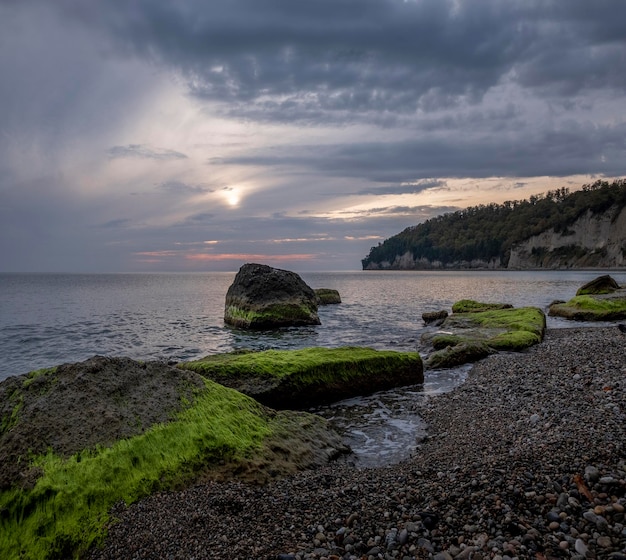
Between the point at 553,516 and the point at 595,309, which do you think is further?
the point at 595,309

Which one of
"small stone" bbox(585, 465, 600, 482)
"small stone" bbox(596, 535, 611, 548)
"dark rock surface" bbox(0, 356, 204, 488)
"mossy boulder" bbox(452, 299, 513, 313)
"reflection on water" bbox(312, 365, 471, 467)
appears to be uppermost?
"dark rock surface" bbox(0, 356, 204, 488)

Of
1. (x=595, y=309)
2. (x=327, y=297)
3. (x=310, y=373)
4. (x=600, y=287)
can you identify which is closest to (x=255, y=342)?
(x=310, y=373)

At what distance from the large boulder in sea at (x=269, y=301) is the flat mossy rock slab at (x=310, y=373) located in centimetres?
1517

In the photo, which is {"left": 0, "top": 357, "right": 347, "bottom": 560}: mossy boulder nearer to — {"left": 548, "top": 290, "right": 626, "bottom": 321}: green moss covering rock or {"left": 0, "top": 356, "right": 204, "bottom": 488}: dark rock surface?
{"left": 0, "top": 356, "right": 204, "bottom": 488}: dark rock surface

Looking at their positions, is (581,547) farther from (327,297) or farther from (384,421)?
(327,297)

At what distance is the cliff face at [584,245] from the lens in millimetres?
142500

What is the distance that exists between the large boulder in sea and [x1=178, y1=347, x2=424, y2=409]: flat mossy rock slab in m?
15.2

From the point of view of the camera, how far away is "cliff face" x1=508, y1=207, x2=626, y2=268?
14250 cm

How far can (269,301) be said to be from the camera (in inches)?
1141

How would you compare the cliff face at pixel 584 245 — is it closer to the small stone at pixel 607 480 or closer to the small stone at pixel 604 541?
the small stone at pixel 607 480

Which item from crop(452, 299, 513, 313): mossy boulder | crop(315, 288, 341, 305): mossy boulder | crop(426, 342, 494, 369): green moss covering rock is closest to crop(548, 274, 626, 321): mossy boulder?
crop(452, 299, 513, 313): mossy boulder

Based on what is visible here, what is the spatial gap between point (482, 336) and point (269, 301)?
13975mm

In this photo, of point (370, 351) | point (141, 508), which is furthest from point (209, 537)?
point (370, 351)

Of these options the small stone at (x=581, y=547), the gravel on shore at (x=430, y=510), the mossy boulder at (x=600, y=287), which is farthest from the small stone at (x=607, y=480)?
the mossy boulder at (x=600, y=287)
